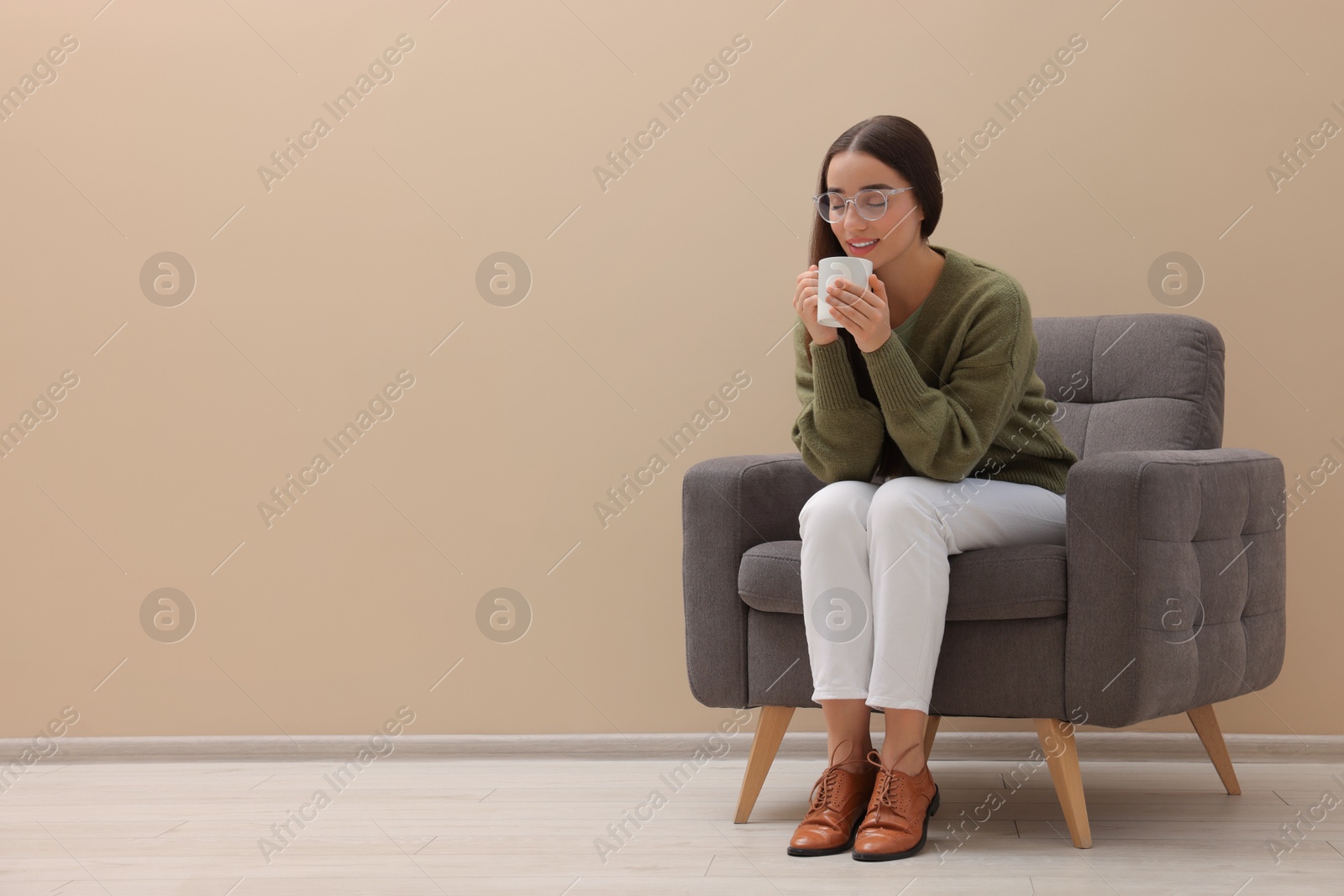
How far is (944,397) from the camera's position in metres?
1.64

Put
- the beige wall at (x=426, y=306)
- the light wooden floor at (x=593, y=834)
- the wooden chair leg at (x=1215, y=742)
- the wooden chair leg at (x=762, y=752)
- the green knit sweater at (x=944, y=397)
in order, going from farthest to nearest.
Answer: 1. the beige wall at (x=426, y=306)
2. the wooden chair leg at (x=1215, y=742)
3. the wooden chair leg at (x=762, y=752)
4. the green knit sweater at (x=944, y=397)
5. the light wooden floor at (x=593, y=834)

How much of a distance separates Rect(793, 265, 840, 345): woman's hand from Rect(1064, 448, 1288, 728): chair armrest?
1.34 feet

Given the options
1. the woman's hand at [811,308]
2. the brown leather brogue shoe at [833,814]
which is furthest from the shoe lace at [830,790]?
the woman's hand at [811,308]

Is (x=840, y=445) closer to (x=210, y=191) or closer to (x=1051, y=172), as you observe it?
(x=1051, y=172)

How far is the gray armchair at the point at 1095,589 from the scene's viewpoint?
154 centimetres

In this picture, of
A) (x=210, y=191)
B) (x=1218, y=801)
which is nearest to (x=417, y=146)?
(x=210, y=191)

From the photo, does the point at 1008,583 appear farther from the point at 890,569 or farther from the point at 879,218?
the point at 879,218

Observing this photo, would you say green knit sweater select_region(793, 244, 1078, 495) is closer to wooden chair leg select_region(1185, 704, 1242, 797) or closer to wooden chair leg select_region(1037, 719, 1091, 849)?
wooden chair leg select_region(1037, 719, 1091, 849)

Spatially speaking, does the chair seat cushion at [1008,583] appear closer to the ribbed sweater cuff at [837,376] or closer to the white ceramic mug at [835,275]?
the ribbed sweater cuff at [837,376]

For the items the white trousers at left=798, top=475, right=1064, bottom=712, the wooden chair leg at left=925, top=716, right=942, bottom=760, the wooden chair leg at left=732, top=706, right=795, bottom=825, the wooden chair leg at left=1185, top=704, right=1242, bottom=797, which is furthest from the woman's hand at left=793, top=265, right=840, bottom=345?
the wooden chair leg at left=1185, top=704, right=1242, bottom=797

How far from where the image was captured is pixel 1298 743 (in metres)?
2.18

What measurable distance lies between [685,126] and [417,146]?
23.0 inches

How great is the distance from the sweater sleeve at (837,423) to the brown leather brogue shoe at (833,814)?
425 millimetres

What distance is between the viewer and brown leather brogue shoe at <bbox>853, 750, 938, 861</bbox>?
1.56 meters
